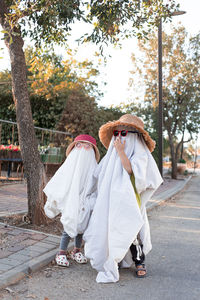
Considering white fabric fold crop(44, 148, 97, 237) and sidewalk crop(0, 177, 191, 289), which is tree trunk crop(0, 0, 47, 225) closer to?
sidewalk crop(0, 177, 191, 289)

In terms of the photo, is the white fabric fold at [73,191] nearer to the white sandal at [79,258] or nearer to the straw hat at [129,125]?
the straw hat at [129,125]

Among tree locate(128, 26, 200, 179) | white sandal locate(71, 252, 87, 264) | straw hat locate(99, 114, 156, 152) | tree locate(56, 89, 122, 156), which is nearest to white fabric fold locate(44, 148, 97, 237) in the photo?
straw hat locate(99, 114, 156, 152)

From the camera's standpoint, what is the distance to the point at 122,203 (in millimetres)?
3494

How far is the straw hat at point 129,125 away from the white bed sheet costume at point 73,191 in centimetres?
→ 27

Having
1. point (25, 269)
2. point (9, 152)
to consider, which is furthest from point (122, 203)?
point (9, 152)

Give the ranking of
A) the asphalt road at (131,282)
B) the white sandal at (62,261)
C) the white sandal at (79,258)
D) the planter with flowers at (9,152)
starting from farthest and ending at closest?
the planter with flowers at (9,152) < the white sandal at (79,258) < the white sandal at (62,261) < the asphalt road at (131,282)

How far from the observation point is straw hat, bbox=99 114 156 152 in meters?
3.76

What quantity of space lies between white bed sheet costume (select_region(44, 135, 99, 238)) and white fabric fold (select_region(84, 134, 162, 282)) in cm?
20

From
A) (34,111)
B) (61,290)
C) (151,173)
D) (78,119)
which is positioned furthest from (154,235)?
(34,111)

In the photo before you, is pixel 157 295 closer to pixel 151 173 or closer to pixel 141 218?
pixel 141 218

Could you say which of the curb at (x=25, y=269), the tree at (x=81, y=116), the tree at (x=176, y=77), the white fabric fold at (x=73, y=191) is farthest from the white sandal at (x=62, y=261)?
the tree at (x=176, y=77)

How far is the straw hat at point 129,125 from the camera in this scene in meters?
3.76

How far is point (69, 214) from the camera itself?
3.74 meters

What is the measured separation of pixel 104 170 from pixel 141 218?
27.4 inches
